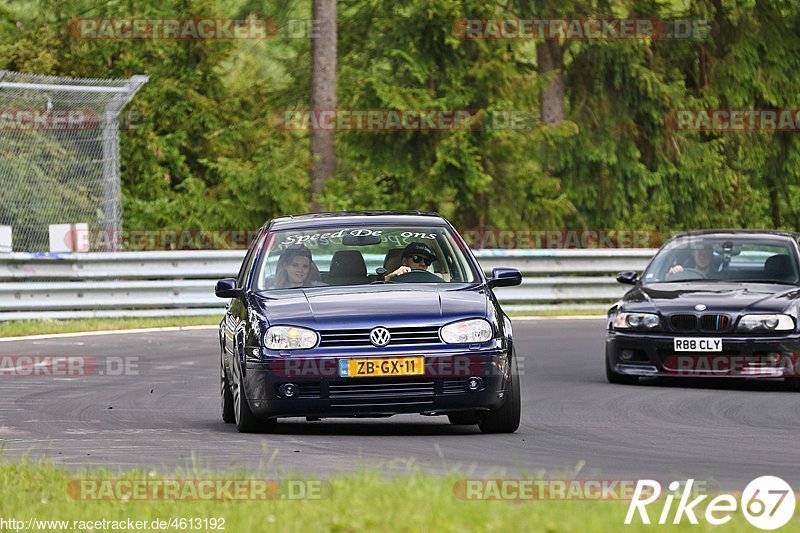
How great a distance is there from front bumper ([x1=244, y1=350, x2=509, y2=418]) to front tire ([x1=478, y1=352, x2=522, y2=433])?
21 centimetres

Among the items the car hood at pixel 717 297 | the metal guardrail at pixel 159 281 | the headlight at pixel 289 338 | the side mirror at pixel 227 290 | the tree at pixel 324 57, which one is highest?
the tree at pixel 324 57

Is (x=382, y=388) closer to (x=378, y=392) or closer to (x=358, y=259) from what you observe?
(x=378, y=392)

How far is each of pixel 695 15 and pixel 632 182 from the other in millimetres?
4071

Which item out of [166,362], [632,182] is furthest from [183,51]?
[166,362]

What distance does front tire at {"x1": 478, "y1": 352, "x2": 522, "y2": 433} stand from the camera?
10438 mm

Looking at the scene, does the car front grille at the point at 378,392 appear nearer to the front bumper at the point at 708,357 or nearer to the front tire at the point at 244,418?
the front tire at the point at 244,418

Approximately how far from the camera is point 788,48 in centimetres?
3475

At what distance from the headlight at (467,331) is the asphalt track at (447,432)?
2.10 feet

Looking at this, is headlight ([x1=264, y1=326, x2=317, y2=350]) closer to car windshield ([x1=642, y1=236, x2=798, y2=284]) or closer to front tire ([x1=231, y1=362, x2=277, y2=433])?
front tire ([x1=231, y1=362, x2=277, y2=433])

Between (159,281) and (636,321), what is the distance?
10689 mm

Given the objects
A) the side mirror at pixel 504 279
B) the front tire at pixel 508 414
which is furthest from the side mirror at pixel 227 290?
the front tire at pixel 508 414

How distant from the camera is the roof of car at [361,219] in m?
11.7

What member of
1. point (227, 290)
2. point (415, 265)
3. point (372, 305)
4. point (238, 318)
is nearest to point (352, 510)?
point (372, 305)

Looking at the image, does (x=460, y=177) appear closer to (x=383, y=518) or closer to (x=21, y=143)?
(x=21, y=143)
